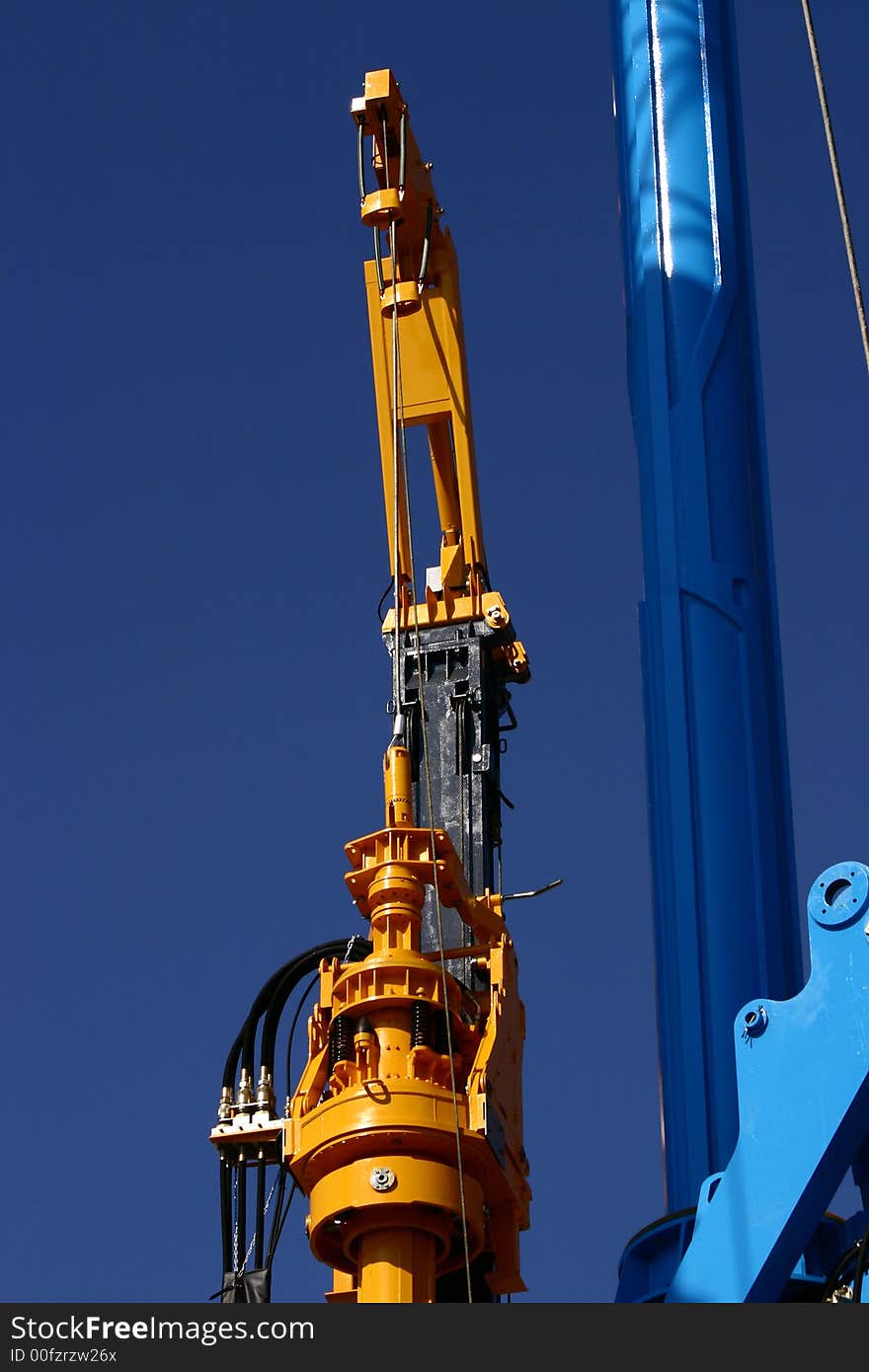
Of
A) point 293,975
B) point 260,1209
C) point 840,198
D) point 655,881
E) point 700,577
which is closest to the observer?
point 840,198

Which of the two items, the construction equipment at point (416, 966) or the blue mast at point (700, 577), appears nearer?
the construction equipment at point (416, 966)

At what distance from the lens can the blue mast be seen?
19.3m

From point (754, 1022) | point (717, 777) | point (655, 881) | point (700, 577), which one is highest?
point (700, 577)

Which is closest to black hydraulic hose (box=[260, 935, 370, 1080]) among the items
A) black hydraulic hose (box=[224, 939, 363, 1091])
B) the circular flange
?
black hydraulic hose (box=[224, 939, 363, 1091])

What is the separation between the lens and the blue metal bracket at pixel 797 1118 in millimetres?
14570

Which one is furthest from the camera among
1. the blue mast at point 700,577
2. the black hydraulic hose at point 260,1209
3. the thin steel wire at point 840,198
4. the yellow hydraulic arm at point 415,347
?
the yellow hydraulic arm at point 415,347

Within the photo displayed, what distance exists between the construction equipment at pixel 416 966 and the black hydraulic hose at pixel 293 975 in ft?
0.05

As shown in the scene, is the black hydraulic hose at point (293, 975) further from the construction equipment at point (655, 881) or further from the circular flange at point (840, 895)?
the circular flange at point (840, 895)

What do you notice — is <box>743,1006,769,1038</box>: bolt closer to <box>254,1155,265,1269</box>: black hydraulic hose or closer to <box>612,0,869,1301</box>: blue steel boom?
<box>612,0,869,1301</box>: blue steel boom

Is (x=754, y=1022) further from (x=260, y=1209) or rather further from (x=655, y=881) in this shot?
(x=655, y=881)

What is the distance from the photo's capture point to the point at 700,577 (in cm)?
2123

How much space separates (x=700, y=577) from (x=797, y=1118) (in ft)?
24.4

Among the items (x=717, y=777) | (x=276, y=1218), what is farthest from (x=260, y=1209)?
(x=717, y=777)

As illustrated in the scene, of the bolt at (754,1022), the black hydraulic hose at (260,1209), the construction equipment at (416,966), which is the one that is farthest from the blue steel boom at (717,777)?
the black hydraulic hose at (260,1209)
